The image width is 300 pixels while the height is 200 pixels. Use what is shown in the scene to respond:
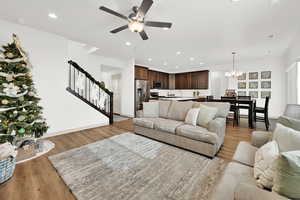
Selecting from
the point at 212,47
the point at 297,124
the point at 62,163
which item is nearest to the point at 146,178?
the point at 62,163

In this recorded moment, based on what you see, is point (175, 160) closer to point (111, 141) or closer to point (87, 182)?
point (87, 182)

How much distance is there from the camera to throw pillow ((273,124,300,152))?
103 centimetres

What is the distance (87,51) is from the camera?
4.87 metres

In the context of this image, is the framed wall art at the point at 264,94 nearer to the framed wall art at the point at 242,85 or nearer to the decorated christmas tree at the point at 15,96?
the framed wall art at the point at 242,85

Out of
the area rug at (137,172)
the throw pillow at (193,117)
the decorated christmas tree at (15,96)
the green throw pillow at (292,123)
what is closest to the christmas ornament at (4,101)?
the decorated christmas tree at (15,96)

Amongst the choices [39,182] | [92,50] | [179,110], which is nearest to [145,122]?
[179,110]

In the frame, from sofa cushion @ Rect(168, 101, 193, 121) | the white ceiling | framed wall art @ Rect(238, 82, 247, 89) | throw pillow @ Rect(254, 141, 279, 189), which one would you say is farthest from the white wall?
framed wall art @ Rect(238, 82, 247, 89)

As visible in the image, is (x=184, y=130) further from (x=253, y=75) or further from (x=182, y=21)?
(x=253, y=75)

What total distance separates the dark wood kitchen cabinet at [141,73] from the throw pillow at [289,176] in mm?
5992

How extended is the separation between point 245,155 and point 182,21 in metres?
2.65

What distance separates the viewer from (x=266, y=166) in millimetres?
952

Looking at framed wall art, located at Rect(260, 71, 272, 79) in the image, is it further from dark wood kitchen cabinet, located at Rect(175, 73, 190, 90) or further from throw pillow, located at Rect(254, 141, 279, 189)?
throw pillow, located at Rect(254, 141, 279, 189)

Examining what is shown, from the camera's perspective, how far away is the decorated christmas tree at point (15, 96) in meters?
2.24

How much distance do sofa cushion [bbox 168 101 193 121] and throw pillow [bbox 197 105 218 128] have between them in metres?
0.47
